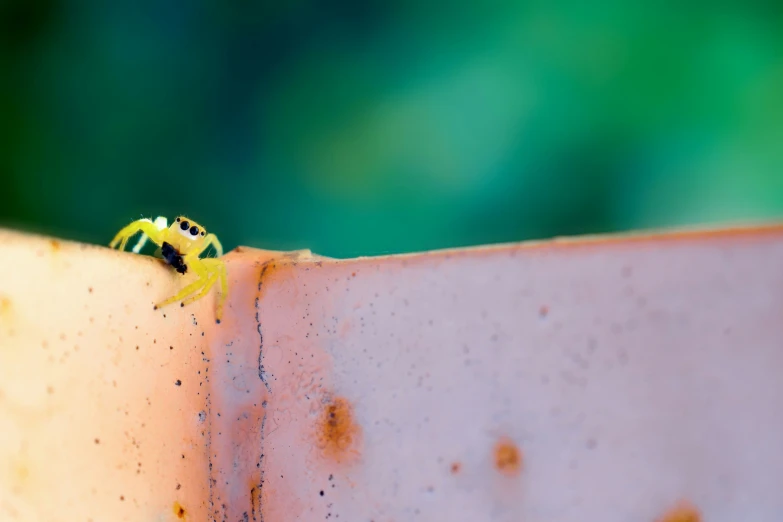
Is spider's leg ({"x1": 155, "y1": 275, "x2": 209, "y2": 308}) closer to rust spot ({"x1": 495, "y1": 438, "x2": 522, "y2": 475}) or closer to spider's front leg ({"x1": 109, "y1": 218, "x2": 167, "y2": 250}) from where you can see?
spider's front leg ({"x1": 109, "y1": 218, "x2": 167, "y2": 250})

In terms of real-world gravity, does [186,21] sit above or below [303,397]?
above

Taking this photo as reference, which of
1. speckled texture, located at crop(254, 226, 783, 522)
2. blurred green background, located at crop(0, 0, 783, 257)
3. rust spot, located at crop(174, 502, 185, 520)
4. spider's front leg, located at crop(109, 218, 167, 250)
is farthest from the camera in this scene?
blurred green background, located at crop(0, 0, 783, 257)

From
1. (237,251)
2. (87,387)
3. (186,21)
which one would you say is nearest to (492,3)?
(186,21)

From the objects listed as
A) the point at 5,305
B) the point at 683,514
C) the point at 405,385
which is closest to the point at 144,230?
the point at 5,305

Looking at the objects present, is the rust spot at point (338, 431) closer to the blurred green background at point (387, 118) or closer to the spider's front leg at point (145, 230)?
the spider's front leg at point (145, 230)

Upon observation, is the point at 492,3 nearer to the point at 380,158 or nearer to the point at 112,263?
the point at 380,158

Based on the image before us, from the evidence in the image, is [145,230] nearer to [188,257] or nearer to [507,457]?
[188,257]

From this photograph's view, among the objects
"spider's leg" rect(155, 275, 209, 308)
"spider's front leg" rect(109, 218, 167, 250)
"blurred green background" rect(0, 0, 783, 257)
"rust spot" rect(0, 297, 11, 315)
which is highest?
"blurred green background" rect(0, 0, 783, 257)

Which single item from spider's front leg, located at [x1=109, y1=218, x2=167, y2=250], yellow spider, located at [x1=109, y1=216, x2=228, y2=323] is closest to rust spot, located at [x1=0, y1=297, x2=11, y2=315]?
yellow spider, located at [x1=109, y1=216, x2=228, y2=323]
